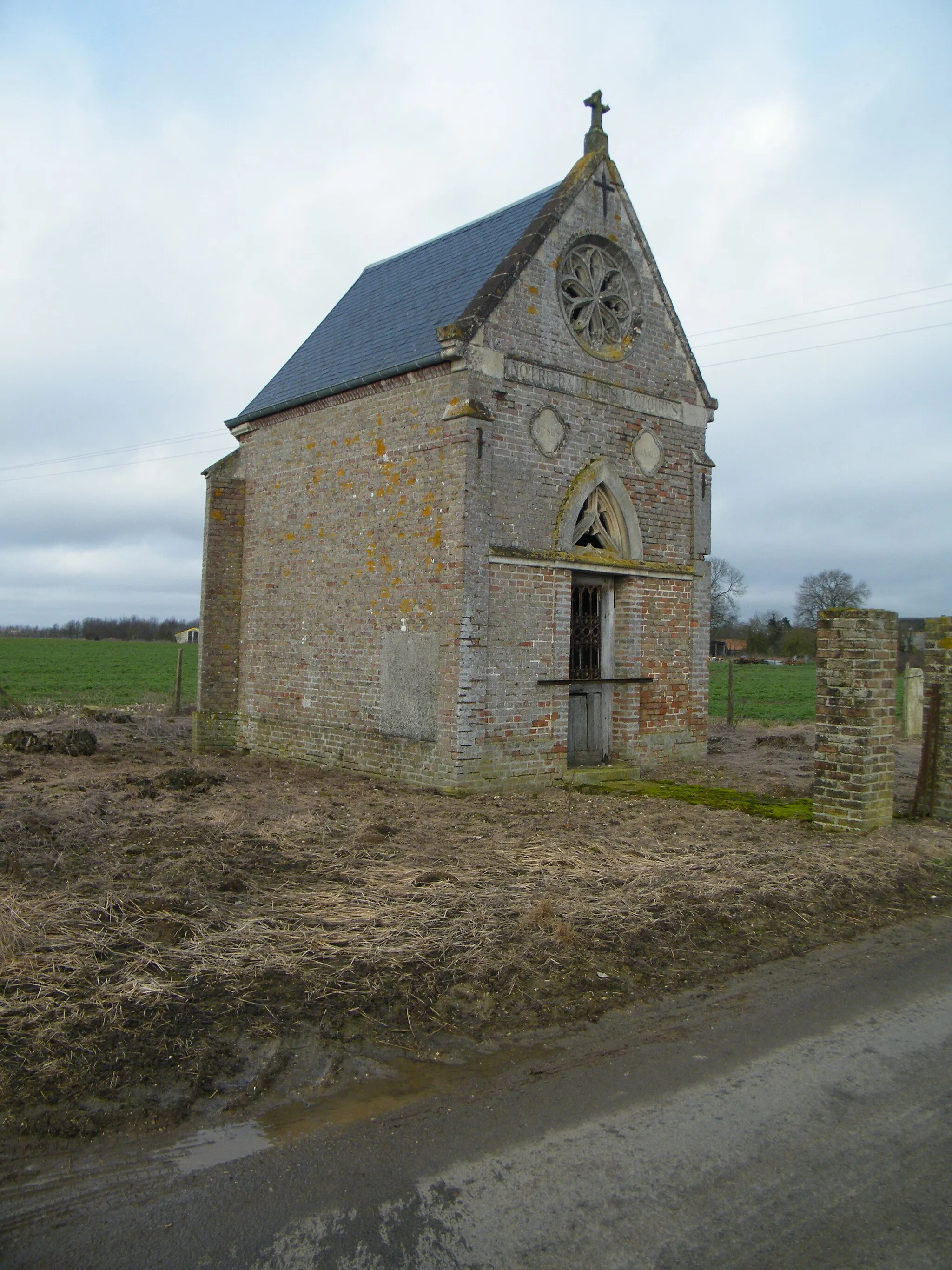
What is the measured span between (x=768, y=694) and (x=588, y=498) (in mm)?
25867

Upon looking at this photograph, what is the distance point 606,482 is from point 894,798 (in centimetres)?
553

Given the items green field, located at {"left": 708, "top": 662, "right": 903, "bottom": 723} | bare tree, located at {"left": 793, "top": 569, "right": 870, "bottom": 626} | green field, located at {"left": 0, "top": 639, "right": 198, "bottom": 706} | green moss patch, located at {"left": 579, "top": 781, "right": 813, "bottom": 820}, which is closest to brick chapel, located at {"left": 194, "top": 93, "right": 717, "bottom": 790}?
green moss patch, located at {"left": 579, "top": 781, "right": 813, "bottom": 820}

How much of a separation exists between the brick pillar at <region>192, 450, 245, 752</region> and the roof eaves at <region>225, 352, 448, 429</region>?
2.53ft

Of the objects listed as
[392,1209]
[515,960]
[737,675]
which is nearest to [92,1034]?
[392,1209]

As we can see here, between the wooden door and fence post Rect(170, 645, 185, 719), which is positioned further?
fence post Rect(170, 645, 185, 719)

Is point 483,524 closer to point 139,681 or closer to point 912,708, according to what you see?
point 912,708

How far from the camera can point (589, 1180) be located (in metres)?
3.55

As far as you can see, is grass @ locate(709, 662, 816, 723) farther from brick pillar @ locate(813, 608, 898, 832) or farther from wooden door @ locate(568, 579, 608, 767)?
brick pillar @ locate(813, 608, 898, 832)

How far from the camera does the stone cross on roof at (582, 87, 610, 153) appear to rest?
43.2 feet

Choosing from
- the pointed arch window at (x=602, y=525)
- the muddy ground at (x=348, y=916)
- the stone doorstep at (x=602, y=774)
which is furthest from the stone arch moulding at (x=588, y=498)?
the muddy ground at (x=348, y=916)

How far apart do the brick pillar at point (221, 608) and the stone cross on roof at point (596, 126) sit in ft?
24.5

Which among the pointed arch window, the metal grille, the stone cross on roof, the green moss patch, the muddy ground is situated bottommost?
the muddy ground

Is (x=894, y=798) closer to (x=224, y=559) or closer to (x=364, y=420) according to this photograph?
(x=364, y=420)

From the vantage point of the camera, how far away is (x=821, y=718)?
9.38 meters
